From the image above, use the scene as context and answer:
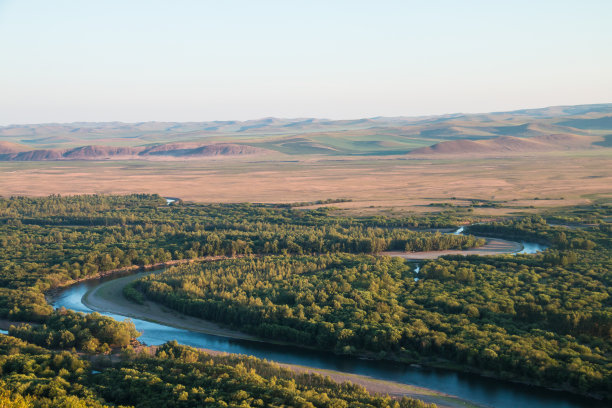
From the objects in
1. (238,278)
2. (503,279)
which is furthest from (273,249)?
(503,279)

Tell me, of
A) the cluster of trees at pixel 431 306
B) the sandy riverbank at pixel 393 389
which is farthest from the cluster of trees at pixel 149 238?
the sandy riverbank at pixel 393 389

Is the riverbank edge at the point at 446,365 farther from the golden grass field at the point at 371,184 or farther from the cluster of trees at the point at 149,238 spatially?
the golden grass field at the point at 371,184

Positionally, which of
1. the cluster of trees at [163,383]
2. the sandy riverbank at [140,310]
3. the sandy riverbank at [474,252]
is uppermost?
the cluster of trees at [163,383]

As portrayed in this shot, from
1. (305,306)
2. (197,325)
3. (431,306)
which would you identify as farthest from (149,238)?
(431,306)

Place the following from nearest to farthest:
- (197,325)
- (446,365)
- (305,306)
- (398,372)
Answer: (398,372)
(446,365)
(197,325)
(305,306)

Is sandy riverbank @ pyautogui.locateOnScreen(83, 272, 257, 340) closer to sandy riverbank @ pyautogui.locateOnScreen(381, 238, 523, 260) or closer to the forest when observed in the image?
the forest

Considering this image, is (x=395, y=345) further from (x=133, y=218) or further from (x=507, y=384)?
(x=133, y=218)

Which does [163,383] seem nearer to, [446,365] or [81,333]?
[81,333]
